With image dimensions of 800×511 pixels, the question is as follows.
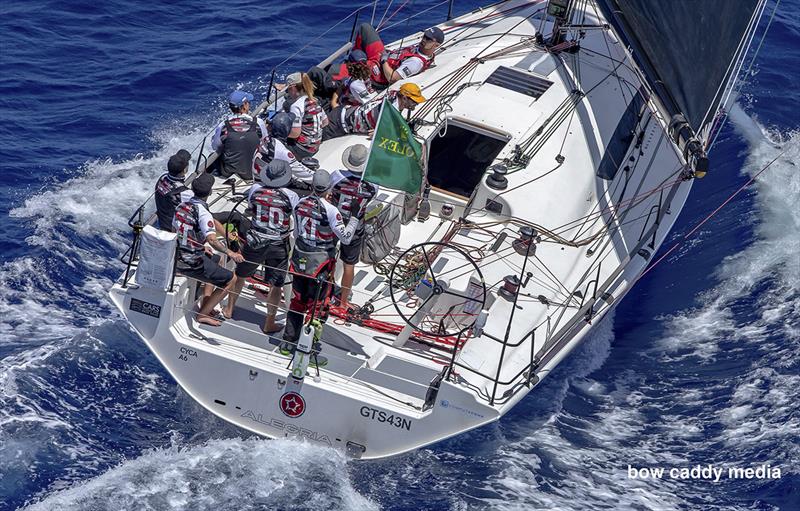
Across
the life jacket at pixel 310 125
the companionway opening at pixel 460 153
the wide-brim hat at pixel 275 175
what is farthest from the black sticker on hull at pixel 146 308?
the companionway opening at pixel 460 153

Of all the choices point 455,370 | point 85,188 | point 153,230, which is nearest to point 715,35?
point 455,370

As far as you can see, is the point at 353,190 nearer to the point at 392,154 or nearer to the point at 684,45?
the point at 392,154

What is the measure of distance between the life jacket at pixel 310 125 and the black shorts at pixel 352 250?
1.88 metres

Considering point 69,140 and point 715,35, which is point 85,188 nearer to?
point 69,140

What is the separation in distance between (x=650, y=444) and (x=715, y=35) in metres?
4.78

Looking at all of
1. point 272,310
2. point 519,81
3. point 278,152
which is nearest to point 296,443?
point 272,310

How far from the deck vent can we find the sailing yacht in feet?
0.09

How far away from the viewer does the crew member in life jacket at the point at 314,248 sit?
9516 mm

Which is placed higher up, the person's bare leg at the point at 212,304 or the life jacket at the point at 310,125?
the life jacket at the point at 310,125

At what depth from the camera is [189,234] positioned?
9.45 m

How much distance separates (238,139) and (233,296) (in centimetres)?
206

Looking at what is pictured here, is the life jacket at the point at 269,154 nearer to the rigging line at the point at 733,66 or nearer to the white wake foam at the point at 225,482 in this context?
the white wake foam at the point at 225,482

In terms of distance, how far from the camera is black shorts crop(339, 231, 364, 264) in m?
9.92

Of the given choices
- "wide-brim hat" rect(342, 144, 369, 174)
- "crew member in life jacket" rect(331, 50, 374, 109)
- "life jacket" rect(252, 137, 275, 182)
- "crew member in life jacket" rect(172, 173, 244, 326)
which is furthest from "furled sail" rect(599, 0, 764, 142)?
"crew member in life jacket" rect(172, 173, 244, 326)
